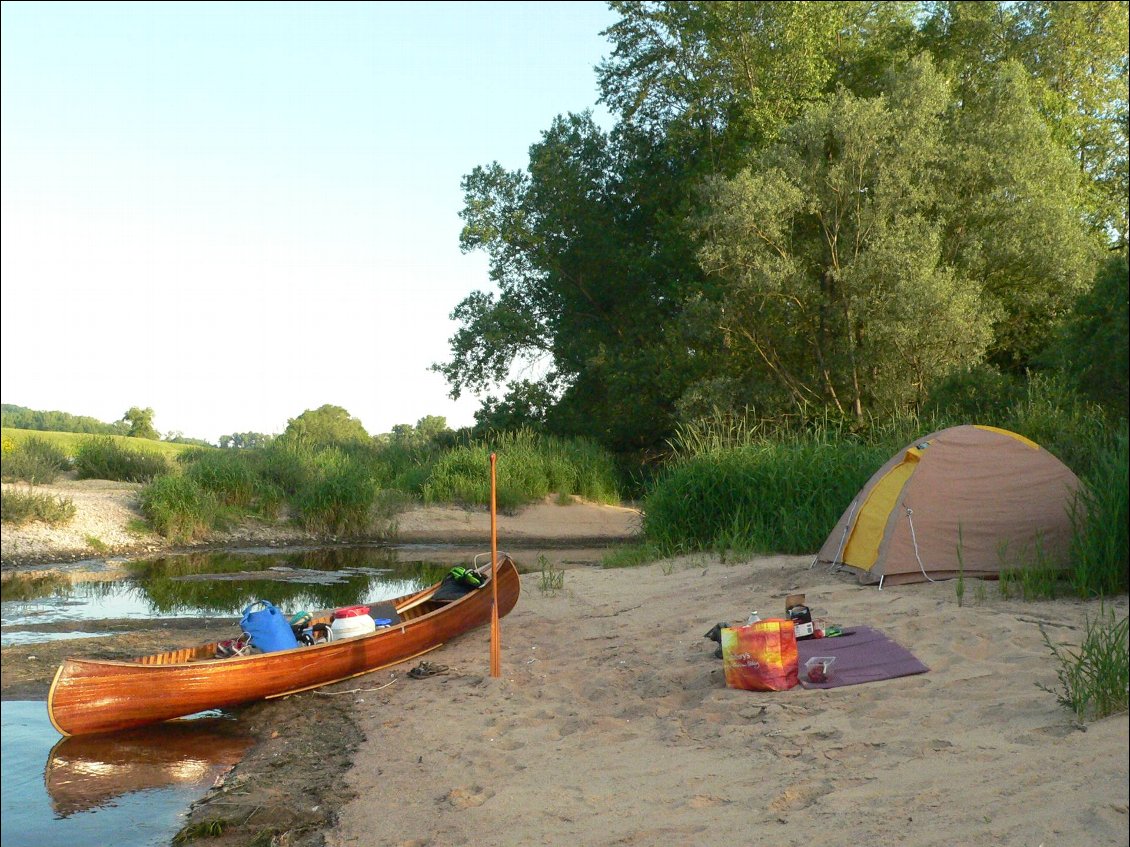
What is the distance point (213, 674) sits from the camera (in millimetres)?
7891

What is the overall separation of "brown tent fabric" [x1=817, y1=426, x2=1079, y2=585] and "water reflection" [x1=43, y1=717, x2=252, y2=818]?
19.9 ft

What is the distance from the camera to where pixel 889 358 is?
2325 centimetres

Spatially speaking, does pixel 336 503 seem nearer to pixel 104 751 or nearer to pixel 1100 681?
pixel 104 751

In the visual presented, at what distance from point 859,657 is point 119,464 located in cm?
1717

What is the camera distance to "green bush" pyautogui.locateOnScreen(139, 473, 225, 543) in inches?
756

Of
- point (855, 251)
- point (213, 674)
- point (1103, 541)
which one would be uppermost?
point (855, 251)

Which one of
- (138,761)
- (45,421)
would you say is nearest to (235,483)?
(138,761)

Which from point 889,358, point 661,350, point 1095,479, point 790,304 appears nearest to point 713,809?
point 1095,479

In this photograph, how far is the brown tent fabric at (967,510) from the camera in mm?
9750

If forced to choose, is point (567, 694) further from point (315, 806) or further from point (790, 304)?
point (790, 304)

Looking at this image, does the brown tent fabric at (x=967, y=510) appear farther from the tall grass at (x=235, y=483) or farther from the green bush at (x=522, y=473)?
the green bush at (x=522, y=473)

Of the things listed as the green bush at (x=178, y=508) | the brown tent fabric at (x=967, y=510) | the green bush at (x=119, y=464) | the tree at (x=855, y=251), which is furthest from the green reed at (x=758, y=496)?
the green bush at (x=119, y=464)

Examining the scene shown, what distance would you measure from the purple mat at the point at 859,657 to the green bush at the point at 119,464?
15.1 meters

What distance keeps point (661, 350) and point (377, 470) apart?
27.3ft
